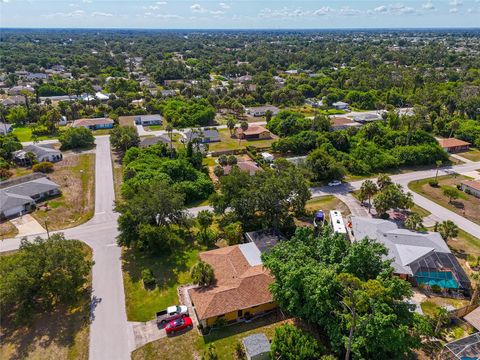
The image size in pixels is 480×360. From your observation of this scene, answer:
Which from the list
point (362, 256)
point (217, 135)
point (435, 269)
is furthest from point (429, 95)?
point (362, 256)

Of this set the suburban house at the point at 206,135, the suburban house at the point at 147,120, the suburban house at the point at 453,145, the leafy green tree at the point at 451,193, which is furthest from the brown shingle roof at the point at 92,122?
the suburban house at the point at 453,145

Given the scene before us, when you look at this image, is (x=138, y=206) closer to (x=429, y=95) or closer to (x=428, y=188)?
(x=428, y=188)

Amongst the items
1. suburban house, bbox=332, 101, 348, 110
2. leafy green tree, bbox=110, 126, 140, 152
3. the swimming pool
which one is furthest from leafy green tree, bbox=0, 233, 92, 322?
suburban house, bbox=332, 101, 348, 110

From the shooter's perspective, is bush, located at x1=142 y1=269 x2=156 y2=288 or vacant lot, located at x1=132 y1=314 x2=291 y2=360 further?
bush, located at x1=142 y1=269 x2=156 y2=288

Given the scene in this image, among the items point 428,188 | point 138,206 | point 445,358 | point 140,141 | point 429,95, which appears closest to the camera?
point 445,358

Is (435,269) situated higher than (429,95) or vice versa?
(429,95)

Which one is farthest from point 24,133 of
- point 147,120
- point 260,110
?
point 260,110

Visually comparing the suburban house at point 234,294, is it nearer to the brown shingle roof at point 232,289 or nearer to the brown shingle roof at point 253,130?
the brown shingle roof at point 232,289

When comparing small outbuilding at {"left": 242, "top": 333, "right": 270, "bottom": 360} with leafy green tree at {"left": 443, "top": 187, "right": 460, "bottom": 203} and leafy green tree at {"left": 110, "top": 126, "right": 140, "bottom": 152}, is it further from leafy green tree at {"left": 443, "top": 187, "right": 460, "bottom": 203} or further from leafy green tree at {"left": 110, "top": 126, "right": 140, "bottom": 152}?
leafy green tree at {"left": 110, "top": 126, "right": 140, "bottom": 152}
